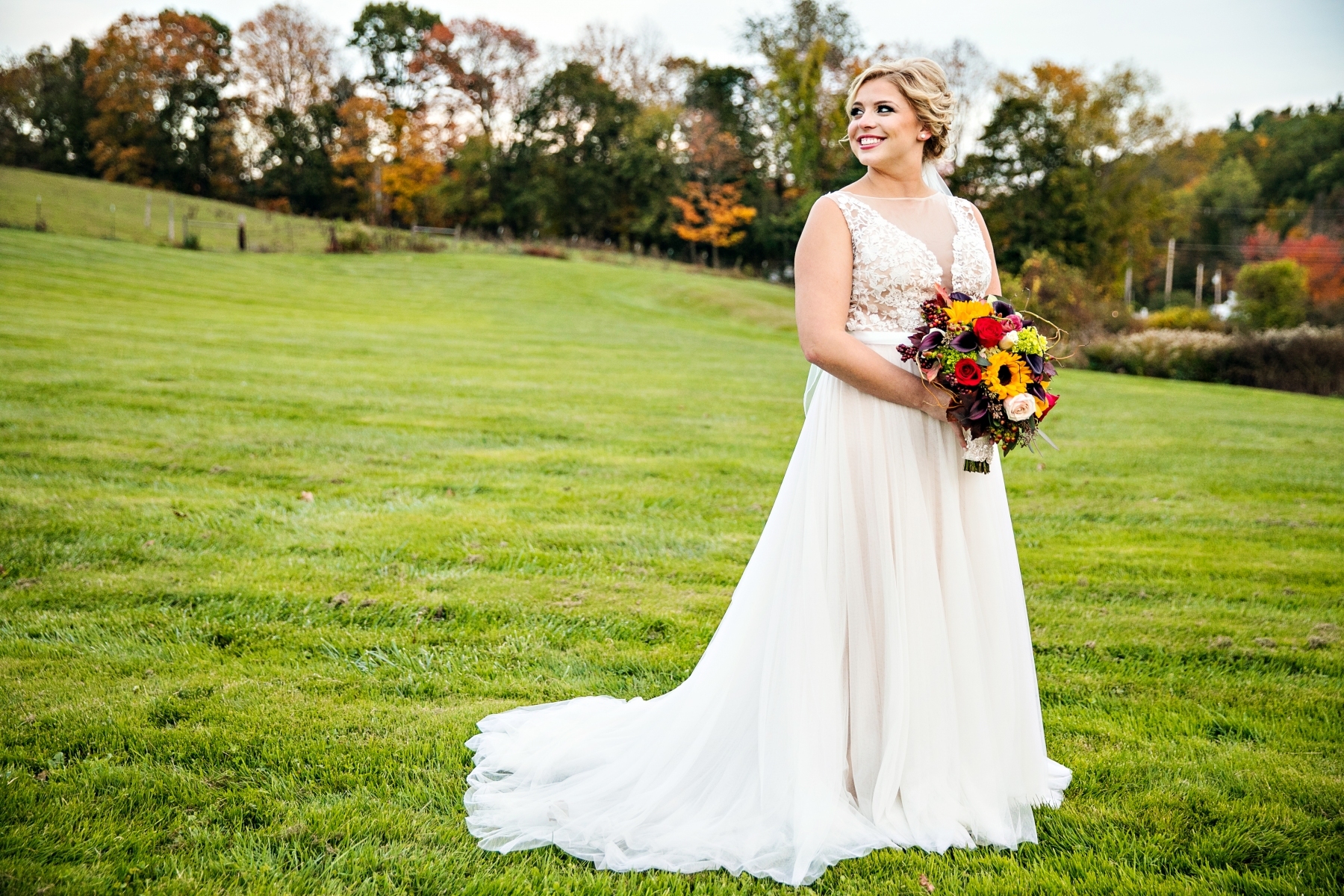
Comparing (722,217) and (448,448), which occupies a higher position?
(722,217)

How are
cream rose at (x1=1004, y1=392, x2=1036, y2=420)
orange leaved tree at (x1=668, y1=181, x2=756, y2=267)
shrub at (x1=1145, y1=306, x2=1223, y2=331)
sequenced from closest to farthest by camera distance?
cream rose at (x1=1004, y1=392, x2=1036, y2=420) < shrub at (x1=1145, y1=306, x2=1223, y2=331) < orange leaved tree at (x1=668, y1=181, x2=756, y2=267)

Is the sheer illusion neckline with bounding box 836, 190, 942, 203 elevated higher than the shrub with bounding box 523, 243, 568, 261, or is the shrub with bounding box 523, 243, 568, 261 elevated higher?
the shrub with bounding box 523, 243, 568, 261

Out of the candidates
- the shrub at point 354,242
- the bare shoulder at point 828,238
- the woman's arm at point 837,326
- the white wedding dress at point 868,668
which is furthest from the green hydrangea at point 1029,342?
the shrub at point 354,242

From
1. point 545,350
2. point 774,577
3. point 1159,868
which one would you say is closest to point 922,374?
point 774,577

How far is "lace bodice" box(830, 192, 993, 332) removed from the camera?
131 inches

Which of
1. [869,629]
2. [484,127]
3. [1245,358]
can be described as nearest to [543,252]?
[484,127]

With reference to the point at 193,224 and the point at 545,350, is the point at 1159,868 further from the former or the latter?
the point at 193,224

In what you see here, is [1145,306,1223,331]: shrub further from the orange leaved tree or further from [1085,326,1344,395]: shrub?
the orange leaved tree

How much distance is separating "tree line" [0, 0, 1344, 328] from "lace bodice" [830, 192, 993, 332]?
4642 centimetres

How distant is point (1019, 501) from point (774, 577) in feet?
20.0

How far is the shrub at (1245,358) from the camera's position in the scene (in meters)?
22.7

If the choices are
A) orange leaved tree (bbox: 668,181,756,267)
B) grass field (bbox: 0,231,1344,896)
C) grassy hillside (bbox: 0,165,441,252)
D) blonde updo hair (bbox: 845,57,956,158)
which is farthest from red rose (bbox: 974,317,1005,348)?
orange leaved tree (bbox: 668,181,756,267)

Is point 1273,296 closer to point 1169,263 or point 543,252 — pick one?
point 1169,263

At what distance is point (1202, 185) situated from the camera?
68.5m
